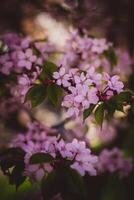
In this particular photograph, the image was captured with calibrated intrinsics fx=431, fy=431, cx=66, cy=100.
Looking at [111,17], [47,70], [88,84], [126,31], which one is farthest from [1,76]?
[126,31]

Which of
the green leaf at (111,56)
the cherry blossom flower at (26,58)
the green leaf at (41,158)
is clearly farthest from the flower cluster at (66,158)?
the green leaf at (111,56)

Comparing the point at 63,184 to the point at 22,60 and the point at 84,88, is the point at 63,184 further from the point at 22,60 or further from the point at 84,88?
the point at 22,60

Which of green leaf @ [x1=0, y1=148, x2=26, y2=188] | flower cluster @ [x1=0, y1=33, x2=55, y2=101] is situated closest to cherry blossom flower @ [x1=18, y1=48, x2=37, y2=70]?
flower cluster @ [x1=0, y1=33, x2=55, y2=101]

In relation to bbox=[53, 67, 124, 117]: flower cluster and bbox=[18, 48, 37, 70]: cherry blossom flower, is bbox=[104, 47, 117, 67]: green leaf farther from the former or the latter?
bbox=[53, 67, 124, 117]: flower cluster

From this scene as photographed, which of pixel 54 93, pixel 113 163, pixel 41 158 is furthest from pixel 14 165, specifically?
pixel 113 163

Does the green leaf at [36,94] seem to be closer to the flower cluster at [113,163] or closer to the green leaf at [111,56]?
the green leaf at [111,56]

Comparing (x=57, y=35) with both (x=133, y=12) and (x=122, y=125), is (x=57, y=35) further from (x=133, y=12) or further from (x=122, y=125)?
(x=122, y=125)
